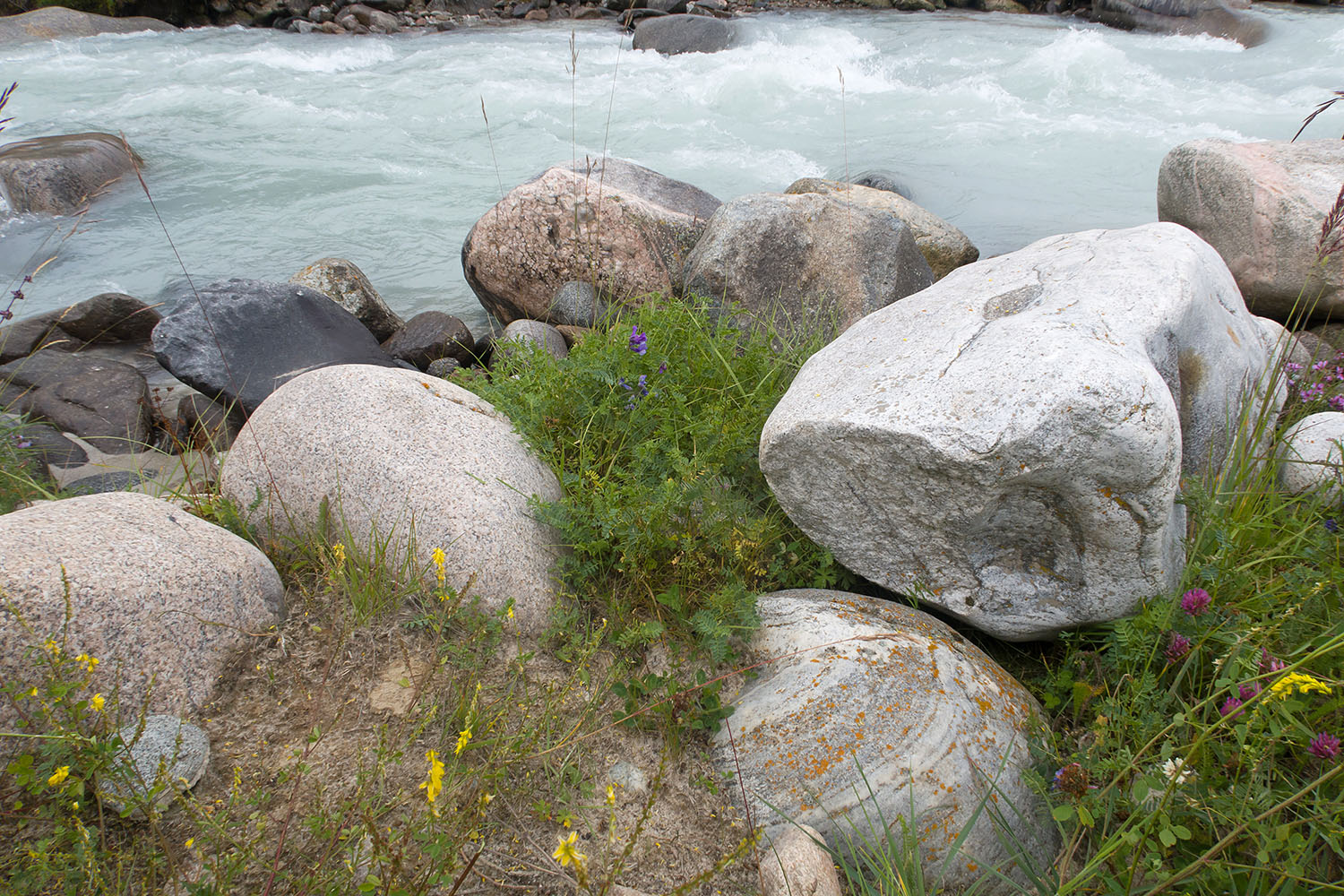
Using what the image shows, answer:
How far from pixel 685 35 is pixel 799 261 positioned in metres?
11.9

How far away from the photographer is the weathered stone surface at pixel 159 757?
6.45 feet

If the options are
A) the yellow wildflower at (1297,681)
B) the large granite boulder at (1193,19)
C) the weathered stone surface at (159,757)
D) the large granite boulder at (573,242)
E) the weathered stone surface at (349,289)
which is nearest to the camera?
the yellow wildflower at (1297,681)

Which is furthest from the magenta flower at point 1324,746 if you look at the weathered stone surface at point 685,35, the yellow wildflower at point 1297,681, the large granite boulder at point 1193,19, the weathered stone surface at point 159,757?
the large granite boulder at point 1193,19

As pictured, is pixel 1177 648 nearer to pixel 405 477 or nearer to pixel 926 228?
pixel 405 477

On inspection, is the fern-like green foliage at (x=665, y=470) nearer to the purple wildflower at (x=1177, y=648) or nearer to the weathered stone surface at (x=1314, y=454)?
the purple wildflower at (x=1177, y=648)

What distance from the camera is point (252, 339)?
4.95 m

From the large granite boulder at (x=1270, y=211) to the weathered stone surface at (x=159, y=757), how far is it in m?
5.75

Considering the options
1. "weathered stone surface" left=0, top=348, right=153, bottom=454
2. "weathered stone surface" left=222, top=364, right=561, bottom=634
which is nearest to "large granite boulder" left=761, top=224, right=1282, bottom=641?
"weathered stone surface" left=222, top=364, right=561, bottom=634

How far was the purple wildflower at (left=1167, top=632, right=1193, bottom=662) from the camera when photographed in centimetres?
227

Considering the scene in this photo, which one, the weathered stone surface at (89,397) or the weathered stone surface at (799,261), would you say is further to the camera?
the weathered stone surface at (89,397)

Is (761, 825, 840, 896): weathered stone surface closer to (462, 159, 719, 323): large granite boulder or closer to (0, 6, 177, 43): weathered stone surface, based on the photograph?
(462, 159, 719, 323): large granite boulder

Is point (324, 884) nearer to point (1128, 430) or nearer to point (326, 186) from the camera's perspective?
point (1128, 430)

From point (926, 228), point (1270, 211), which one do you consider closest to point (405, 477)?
point (926, 228)

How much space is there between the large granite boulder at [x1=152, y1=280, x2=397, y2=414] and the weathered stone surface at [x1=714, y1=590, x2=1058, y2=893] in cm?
363
